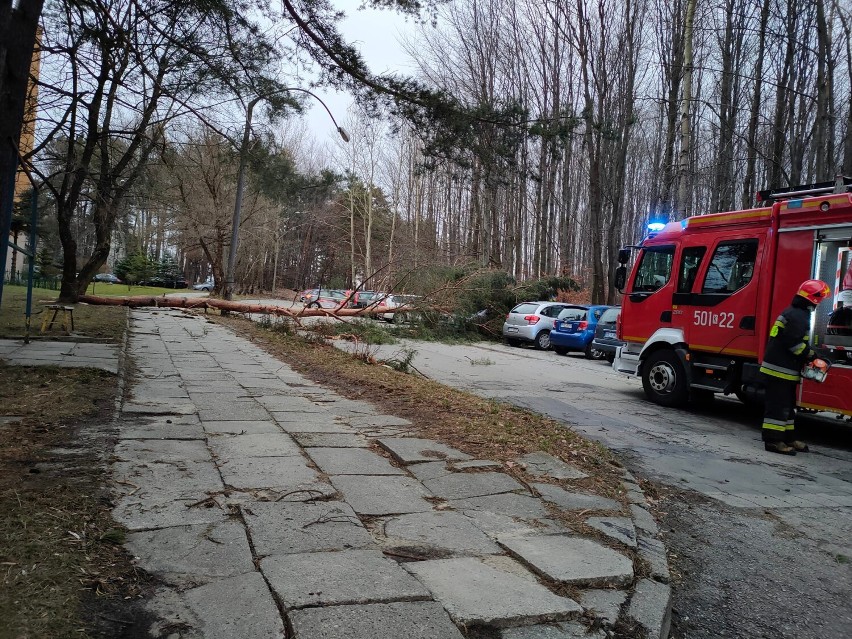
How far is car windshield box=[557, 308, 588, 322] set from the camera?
19.5 m

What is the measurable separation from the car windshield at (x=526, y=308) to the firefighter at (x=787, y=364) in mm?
13526

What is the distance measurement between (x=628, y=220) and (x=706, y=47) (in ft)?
70.7

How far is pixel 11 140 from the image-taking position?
5320 millimetres

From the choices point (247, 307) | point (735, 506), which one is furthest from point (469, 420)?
point (247, 307)

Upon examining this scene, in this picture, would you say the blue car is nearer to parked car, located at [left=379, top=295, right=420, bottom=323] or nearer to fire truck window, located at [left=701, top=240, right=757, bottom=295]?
parked car, located at [left=379, top=295, right=420, bottom=323]

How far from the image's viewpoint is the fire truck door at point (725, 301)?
28.9 ft

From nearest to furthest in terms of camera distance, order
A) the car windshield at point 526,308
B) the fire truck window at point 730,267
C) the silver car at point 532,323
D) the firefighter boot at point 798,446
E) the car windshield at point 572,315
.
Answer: the firefighter boot at point 798,446, the fire truck window at point 730,267, the car windshield at point 572,315, the silver car at point 532,323, the car windshield at point 526,308

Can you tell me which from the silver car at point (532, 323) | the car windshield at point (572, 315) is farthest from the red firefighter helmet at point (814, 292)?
the silver car at point (532, 323)

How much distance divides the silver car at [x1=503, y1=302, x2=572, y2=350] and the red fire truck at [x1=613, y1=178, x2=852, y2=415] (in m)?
9.36

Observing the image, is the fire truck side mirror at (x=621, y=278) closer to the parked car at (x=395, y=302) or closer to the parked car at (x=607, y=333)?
the parked car at (x=607, y=333)

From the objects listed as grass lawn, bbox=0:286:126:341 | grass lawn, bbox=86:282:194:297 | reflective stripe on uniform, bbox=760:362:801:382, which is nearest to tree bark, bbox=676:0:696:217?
reflective stripe on uniform, bbox=760:362:801:382

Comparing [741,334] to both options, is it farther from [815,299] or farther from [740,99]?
[740,99]

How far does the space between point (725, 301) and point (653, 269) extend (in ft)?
5.25

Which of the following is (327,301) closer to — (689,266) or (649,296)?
(649,296)
